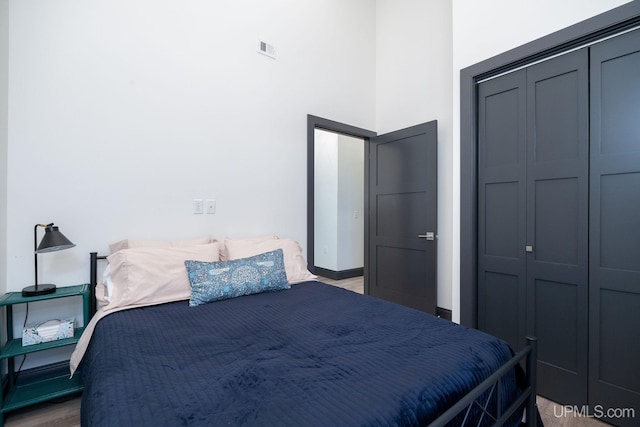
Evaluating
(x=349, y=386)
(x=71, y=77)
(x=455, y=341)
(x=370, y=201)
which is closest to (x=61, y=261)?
(x=71, y=77)

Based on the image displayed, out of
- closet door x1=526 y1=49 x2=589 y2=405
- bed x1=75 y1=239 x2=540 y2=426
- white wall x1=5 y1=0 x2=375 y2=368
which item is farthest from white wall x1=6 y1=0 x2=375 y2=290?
closet door x1=526 y1=49 x2=589 y2=405

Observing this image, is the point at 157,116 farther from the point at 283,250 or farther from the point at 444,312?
the point at 444,312

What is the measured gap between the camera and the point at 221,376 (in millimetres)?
1052

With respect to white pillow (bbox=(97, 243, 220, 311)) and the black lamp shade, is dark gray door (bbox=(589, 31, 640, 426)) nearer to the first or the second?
white pillow (bbox=(97, 243, 220, 311))

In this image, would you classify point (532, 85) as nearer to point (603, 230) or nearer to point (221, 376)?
point (603, 230)

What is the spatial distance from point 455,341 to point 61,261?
2469 millimetres

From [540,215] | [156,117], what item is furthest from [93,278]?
[540,215]

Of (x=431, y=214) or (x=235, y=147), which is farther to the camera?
(x=431, y=214)

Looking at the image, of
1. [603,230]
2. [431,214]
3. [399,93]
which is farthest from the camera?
[399,93]

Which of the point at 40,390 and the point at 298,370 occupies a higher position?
the point at 298,370

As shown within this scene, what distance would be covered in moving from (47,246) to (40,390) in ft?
2.96

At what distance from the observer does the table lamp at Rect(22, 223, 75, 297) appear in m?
1.74

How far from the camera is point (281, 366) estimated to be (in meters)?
1.12

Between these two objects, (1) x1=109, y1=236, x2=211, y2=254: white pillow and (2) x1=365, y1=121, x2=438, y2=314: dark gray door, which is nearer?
(1) x1=109, y1=236, x2=211, y2=254: white pillow
